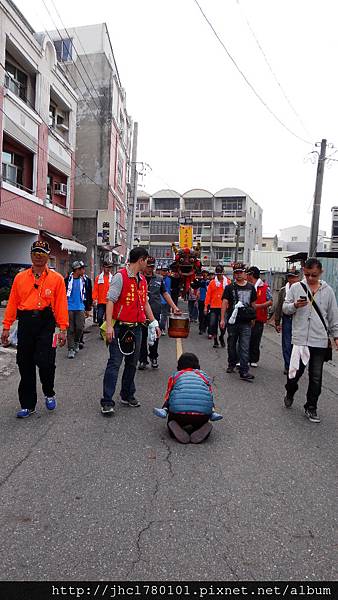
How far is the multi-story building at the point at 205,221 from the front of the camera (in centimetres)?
5712

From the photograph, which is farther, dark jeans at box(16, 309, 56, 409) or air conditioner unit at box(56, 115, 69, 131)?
air conditioner unit at box(56, 115, 69, 131)

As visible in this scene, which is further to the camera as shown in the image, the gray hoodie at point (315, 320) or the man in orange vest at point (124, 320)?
A: the gray hoodie at point (315, 320)

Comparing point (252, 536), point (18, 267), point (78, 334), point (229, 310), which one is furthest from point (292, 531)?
point (18, 267)

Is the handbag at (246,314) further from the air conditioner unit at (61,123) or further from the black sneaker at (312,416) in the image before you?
the air conditioner unit at (61,123)

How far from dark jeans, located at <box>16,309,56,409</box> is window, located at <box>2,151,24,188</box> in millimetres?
12815

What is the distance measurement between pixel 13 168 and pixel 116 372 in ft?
49.1

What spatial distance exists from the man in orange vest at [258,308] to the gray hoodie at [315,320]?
2.50 m

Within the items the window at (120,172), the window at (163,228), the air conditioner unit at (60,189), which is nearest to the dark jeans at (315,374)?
the air conditioner unit at (60,189)

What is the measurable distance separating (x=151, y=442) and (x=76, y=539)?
1655 mm

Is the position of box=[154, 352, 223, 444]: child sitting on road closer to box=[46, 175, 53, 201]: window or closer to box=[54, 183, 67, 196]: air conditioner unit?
box=[46, 175, 53, 201]: window

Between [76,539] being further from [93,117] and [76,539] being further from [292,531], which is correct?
[93,117]

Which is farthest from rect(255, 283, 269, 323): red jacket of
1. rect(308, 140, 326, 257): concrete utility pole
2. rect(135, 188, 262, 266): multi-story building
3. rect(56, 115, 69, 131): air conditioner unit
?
rect(135, 188, 262, 266): multi-story building

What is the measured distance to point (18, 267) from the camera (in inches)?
683

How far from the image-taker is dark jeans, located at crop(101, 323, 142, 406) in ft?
16.2
